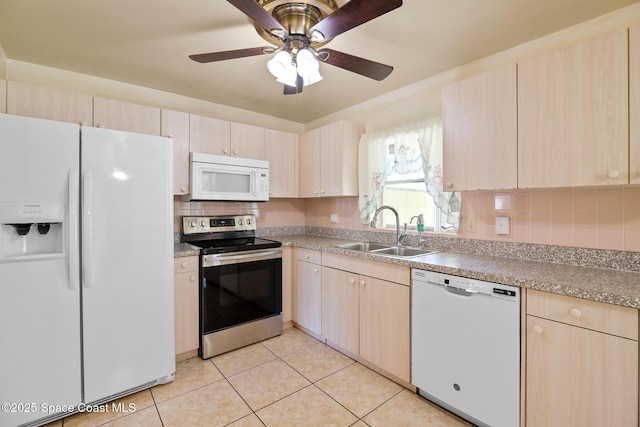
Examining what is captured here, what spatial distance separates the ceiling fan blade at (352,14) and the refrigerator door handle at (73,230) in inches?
59.4

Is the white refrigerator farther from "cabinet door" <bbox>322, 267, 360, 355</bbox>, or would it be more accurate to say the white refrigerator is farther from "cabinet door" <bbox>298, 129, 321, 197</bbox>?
"cabinet door" <bbox>298, 129, 321, 197</bbox>

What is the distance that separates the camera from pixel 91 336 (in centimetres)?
172

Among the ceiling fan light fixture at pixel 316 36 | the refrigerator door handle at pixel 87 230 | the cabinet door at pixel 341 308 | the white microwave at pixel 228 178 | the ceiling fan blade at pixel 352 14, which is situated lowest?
the cabinet door at pixel 341 308

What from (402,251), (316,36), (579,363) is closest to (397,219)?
(402,251)

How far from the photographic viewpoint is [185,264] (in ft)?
7.49

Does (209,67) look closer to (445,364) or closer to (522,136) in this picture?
(522,136)

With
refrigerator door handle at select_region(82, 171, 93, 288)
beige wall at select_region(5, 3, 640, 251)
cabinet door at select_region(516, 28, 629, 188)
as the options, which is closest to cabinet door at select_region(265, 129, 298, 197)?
beige wall at select_region(5, 3, 640, 251)

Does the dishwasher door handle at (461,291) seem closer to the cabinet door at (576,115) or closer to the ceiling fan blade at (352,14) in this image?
the cabinet door at (576,115)

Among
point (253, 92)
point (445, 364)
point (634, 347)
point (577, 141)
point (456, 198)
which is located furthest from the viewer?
point (253, 92)

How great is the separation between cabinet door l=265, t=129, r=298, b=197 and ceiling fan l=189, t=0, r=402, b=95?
54.9 inches

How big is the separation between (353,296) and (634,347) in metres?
1.51

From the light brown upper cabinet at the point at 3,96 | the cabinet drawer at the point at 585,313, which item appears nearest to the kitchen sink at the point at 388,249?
the cabinet drawer at the point at 585,313

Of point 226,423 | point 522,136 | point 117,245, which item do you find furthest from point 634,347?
point 117,245

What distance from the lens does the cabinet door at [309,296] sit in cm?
263
